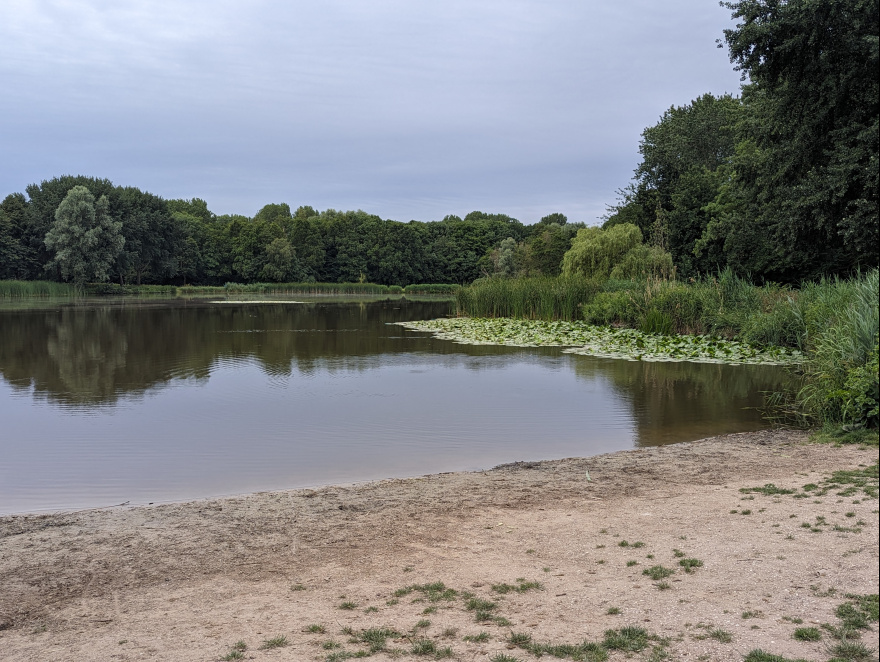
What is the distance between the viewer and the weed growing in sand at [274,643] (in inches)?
139

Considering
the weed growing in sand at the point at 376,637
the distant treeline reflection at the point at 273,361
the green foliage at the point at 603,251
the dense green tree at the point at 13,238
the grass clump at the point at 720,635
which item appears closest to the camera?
the grass clump at the point at 720,635

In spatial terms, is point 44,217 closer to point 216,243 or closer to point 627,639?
point 216,243

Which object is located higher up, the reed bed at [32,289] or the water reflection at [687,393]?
the reed bed at [32,289]

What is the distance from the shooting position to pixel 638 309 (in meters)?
22.5

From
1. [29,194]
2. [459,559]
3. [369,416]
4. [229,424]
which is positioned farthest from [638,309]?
[29,194]

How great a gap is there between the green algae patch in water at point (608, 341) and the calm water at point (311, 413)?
762 millimetres

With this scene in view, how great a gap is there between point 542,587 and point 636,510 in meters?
1.69

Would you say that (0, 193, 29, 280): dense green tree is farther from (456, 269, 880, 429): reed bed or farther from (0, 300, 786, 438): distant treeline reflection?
(456, 269, 880, 429): reed bed

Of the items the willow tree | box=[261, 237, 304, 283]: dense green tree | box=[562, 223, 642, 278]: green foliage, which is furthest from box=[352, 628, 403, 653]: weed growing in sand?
box=[261, 237, 304, 283]: dense green tree

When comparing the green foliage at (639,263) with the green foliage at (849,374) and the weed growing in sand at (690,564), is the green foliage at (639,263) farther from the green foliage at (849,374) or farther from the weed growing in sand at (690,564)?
the weed growing in sand at (690,564)

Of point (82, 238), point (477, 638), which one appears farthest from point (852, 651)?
point (82, 238)

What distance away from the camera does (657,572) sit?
13.6 ft

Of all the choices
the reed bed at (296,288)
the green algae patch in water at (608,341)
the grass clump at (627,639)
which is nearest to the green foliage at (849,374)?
the grass clump at (627,639)

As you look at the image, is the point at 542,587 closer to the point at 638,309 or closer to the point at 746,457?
the point at 746,457
